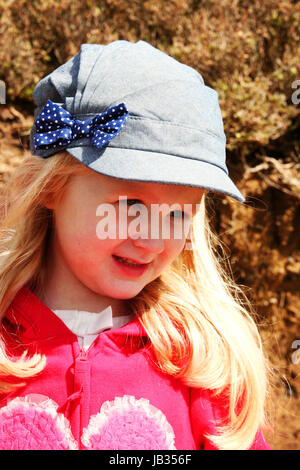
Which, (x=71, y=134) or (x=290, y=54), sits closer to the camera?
(x=71, y=134)

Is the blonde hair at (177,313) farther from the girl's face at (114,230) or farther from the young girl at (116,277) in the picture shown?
the girl's face at (114,230)

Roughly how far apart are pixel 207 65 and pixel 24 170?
1.60 metres

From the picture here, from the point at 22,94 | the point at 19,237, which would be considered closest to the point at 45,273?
the point at 19,237

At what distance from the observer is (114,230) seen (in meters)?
1.61

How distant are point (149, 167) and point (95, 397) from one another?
74cm

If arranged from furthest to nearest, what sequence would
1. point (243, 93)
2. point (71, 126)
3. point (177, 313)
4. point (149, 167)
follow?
1. point (243, 93)
2. point (177, 313)
3. point (71, 126)
4. point (149, 167)

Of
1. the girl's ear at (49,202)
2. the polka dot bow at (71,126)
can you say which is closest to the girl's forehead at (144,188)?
the polka dot bow at (71,126)

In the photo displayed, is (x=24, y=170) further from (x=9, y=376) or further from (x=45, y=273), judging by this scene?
(x=9, y=376)

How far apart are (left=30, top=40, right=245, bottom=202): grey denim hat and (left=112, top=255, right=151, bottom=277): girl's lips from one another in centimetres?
31

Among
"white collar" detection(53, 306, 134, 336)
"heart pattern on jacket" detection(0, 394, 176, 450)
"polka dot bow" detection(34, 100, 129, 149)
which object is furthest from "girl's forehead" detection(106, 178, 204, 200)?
"heart pattern on jacket" detection(0, 394, 176, 450)

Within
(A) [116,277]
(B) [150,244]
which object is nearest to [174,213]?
(B) [150,244]

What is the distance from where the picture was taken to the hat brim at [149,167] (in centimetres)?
152

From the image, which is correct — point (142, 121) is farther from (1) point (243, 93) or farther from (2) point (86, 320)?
(1) point (243, 93)

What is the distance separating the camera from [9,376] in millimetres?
1723
